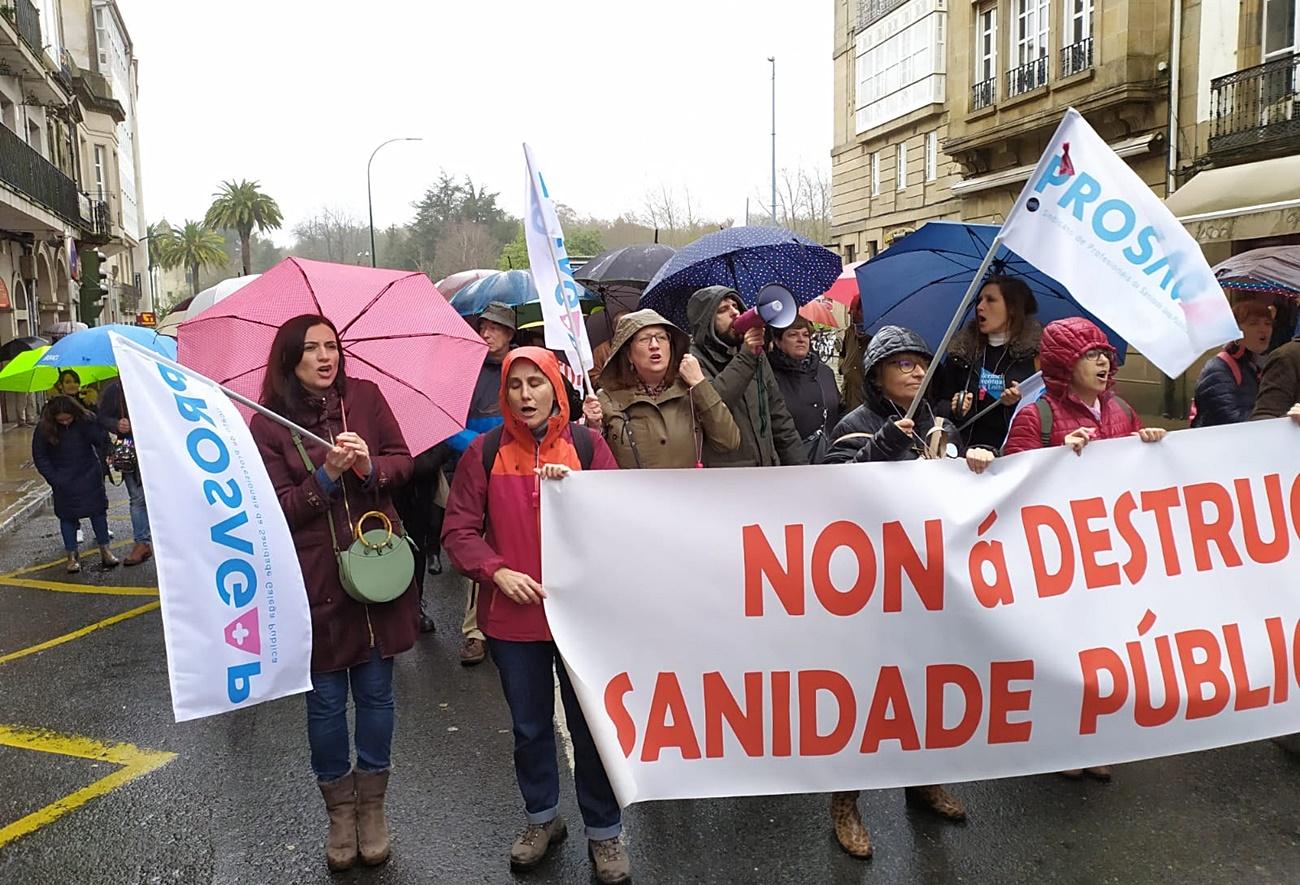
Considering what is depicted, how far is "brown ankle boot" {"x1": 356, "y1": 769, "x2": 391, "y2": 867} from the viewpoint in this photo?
11.5 feet

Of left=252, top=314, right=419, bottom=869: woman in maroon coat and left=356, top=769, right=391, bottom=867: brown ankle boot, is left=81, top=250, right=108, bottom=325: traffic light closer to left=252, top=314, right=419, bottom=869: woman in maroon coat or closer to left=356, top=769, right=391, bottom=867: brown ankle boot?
left=252, top=314, right=419, bottom=869: woman in maroon coat

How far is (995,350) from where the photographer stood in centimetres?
502

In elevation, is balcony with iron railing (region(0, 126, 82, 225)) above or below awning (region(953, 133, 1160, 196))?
above

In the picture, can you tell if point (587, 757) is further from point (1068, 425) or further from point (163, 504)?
point (1068, 425)

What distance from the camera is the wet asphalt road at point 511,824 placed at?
3.39m

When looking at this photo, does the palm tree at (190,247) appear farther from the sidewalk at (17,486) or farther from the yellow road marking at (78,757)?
the yellow road marking at (78,757)

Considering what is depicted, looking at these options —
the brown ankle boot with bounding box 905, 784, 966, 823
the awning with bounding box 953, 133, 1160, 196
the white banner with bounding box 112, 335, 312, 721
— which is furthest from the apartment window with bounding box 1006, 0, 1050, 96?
the white banner with bounding box 112, 335, 312, 721

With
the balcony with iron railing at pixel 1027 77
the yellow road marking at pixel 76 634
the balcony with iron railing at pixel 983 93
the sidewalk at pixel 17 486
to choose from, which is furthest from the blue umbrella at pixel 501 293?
the balcony with iron railing at pixel 983 93

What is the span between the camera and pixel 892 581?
3.31 meters

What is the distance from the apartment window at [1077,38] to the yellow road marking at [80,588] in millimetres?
18899

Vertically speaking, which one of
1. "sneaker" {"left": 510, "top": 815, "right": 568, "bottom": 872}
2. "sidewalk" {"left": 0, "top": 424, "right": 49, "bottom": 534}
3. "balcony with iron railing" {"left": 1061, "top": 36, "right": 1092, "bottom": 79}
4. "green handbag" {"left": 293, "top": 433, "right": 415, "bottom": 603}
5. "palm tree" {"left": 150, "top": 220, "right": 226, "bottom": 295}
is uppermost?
"palm tree" {"left": 150, "top": 220, "right": 226, "bottom": 295}

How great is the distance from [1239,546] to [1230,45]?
16.1 m

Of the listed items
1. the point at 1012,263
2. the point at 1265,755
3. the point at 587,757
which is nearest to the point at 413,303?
the point at 587,757

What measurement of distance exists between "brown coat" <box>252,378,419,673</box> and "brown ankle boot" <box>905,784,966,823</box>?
190 centimetres
